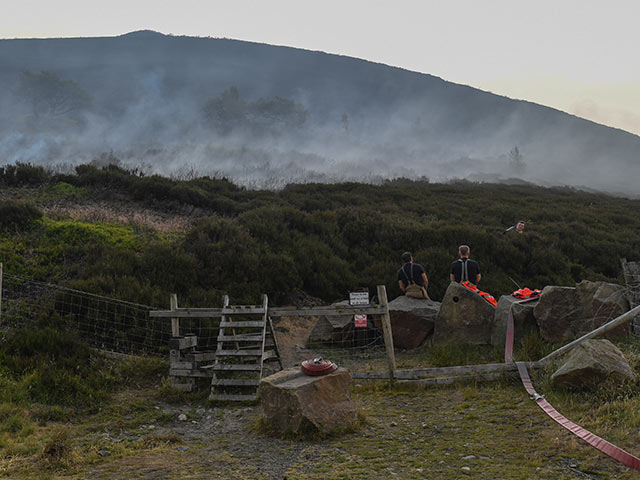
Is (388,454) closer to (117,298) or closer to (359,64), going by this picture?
(117,298)

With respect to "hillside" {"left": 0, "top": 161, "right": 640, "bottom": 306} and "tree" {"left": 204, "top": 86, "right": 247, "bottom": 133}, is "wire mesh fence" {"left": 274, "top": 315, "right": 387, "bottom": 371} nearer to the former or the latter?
"hillside" {"left": 0, "top": 161, "right": 640, "bottom": 306}

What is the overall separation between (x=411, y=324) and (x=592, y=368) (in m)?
4.62

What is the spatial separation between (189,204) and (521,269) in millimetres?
11658

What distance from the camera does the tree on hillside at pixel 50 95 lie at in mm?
62656

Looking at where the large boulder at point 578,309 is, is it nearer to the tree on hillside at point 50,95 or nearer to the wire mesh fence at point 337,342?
the wire mesh fence at point 337,342

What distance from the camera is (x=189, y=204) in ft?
61.1

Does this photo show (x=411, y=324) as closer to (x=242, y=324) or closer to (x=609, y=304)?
(x=609, y=304)

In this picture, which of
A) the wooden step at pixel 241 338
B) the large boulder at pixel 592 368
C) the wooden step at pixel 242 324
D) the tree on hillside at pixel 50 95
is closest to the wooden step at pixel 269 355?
the wooden step at pixel 241 338

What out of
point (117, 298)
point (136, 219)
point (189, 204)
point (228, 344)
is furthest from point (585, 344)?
point (189, 204)

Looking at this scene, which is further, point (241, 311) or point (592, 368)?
point (241, 311)

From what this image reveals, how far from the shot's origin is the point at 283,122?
74625mm

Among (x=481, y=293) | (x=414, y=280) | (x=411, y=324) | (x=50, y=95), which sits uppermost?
(x=50, y=95)

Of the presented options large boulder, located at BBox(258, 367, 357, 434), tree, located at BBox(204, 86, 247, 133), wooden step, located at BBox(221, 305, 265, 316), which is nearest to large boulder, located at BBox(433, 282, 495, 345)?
wooden step, located at BBox(221, 305, 265, 316)

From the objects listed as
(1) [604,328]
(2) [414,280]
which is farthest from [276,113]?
(1) [604,328]
